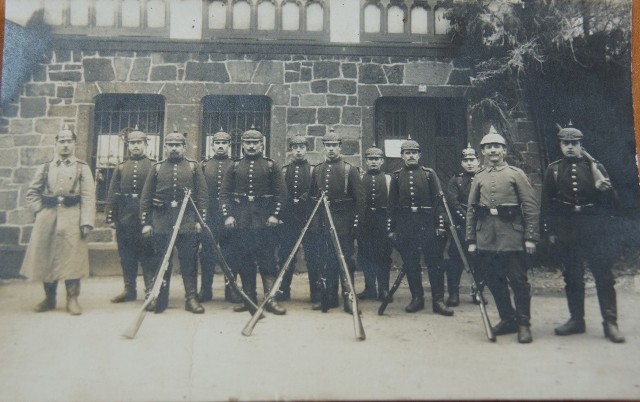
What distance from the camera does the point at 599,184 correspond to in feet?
9.86

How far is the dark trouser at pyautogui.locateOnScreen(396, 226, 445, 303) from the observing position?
375 centimetres

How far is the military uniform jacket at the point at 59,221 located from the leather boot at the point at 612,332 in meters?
3.46

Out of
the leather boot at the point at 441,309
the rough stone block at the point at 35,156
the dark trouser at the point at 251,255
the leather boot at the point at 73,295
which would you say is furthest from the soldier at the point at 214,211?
the leather boot at the point at 441,309

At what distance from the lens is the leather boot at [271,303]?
137 inches

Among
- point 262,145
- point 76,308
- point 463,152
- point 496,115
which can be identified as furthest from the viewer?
point 262,145

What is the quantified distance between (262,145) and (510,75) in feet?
6.77

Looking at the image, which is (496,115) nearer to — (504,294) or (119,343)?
(504,294)

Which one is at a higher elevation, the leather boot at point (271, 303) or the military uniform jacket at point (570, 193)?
the military uniform jacket at point (570, 193)

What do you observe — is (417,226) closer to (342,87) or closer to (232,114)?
(342,87)

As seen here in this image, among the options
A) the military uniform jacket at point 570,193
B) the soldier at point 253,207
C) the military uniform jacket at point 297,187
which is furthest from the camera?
the military uniform jacket at point 297,187

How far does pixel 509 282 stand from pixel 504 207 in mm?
562

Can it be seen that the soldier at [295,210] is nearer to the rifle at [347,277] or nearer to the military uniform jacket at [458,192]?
the rifle at [347,277]

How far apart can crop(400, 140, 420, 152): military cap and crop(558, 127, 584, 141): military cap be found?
1.02 meters

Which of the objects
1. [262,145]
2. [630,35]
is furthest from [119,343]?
[630,35]
